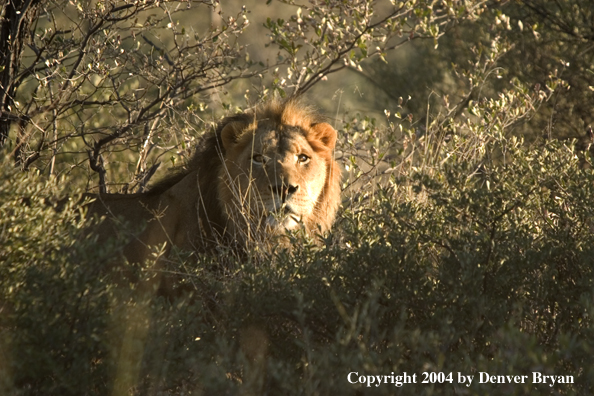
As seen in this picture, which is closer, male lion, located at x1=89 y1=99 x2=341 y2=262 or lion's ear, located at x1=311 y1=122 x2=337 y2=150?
male lion, located at x1=89 y1=99 x2=341 y2=262

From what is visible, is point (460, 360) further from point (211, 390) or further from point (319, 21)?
point (319, 21)

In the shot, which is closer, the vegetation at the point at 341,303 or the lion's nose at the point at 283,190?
the vegetation at the point at 341,303

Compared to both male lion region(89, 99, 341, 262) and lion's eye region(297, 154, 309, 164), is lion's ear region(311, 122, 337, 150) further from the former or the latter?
lion's eye region(297, 154, 309, 164)

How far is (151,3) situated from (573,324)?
397 centimetres

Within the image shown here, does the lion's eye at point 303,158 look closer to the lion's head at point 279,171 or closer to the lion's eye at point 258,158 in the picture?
the lion's head at point 279,171

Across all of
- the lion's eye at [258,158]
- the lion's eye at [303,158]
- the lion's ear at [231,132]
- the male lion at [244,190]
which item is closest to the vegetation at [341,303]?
the male lion at [244,190]

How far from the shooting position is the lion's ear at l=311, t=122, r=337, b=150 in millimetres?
5641

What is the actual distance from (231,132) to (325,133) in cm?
71

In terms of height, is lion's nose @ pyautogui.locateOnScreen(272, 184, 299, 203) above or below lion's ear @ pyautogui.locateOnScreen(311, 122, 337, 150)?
below

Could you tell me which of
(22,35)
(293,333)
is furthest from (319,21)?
(293,333)

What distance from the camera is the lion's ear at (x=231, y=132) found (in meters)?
5.47

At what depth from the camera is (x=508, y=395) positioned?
2947 millimetres

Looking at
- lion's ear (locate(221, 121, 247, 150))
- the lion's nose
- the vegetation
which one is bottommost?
the vegetation

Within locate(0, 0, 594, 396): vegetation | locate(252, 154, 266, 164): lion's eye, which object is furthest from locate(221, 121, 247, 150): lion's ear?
locate(0, 0, 594, 396): vegetation
